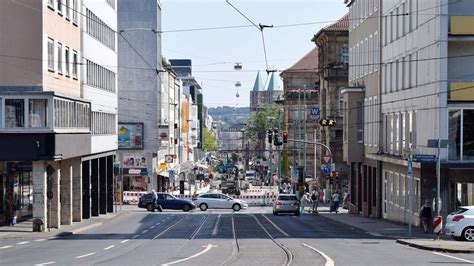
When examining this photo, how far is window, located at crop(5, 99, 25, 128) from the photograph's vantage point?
40.6 metres

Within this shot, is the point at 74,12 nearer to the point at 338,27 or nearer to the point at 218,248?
the point at 218,248

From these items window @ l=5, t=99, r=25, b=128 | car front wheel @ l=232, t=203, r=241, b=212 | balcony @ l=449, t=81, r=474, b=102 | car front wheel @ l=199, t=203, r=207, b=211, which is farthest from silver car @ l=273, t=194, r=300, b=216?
→ window @ l=5, t=99, r=25, b=128

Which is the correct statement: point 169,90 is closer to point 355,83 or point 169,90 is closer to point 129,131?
point 129,131

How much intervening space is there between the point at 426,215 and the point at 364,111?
23.7m

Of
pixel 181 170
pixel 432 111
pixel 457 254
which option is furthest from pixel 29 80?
pixel 181 170

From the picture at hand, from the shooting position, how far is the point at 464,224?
35.5 meters

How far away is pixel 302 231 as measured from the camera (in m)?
44.4

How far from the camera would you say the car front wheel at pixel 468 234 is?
3562cm

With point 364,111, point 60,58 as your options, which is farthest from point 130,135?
point 60,58

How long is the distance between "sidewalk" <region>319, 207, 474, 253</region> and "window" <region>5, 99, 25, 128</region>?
51.0 ft

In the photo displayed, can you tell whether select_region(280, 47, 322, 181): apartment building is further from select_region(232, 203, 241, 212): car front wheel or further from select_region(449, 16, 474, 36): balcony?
select_region(449, 16, 474, 36): balcony

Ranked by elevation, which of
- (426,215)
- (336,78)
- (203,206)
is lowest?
(203,206)

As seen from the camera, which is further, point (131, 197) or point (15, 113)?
point (131, 197)

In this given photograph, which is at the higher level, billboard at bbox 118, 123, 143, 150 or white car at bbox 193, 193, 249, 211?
billboard at bbox 118, 123, 143, 150
